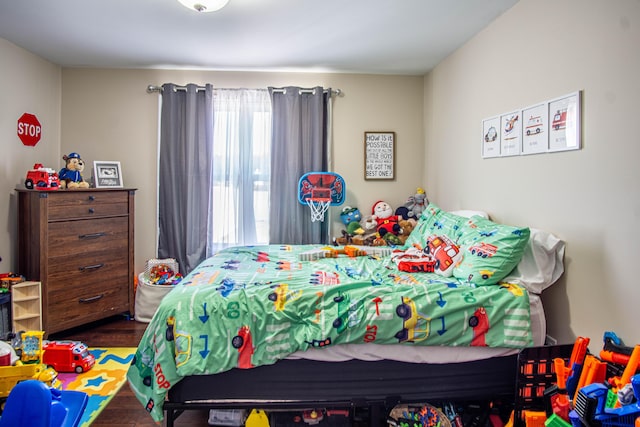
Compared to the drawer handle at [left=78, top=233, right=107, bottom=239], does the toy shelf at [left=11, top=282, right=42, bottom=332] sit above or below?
below

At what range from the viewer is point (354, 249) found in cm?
328

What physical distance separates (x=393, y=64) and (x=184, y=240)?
2.70m

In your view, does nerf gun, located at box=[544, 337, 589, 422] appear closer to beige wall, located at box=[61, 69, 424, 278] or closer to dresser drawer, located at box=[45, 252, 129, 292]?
beige wall, located at box=[61, 69, 424, 278]

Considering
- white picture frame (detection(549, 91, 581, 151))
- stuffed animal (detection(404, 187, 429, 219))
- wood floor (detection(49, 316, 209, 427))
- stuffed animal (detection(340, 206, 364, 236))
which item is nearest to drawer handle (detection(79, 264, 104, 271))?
wood floor (detection(49, 316, 209, 427))

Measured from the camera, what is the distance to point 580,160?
2082 millimetres

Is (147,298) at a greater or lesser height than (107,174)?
lesser

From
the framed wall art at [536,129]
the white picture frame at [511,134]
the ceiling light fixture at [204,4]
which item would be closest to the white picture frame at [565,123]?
the framed wall art at [536,129]

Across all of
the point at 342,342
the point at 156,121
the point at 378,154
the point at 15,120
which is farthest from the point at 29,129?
the point at 342,342

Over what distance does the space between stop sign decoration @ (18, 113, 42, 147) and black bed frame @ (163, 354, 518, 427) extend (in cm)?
297

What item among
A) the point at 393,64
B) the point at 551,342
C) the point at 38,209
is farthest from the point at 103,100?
the point at 551,342

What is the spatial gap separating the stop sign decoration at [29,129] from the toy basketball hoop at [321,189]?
2.48 metres

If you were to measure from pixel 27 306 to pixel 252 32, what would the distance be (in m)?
2.75

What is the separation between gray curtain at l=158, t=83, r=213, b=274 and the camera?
4.09m

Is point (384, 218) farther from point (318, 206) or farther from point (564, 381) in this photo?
point (564, 381)
